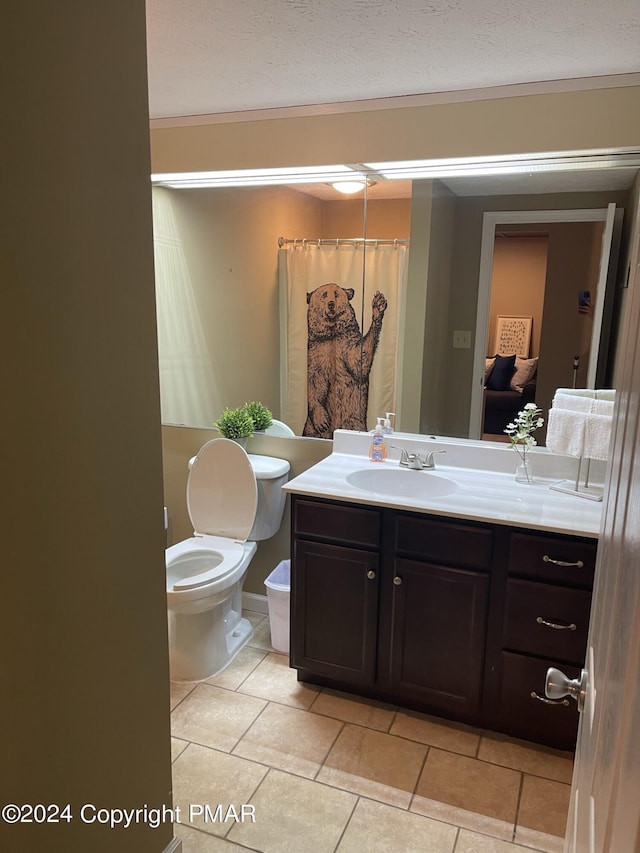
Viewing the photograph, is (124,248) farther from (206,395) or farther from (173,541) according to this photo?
(173,541)

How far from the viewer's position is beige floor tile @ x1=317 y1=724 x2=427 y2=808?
6.90ft

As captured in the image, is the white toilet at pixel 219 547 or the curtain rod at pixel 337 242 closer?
the white toilet at pixel 219 547

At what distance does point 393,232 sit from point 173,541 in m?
2.03

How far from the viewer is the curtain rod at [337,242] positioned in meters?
2.77

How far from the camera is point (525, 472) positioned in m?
2.54

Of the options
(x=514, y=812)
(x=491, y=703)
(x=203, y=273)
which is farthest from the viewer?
(x=203, y=273)

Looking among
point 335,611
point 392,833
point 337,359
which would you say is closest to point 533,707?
point 392,833

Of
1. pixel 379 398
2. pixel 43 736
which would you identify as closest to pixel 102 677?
pixel 43 736

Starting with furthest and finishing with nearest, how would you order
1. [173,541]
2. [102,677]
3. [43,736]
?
[173,541] < [102,677] < [43,736]

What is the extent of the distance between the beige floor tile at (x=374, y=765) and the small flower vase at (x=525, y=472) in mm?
1107

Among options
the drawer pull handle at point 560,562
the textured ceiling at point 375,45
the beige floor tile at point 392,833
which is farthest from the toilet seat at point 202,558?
the textured ceiling at point 375,45

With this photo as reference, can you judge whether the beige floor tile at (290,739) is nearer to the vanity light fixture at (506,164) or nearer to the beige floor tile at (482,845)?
the beige floor tile at (482,845)

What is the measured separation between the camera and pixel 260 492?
2.97 meters

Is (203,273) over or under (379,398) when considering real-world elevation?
over
